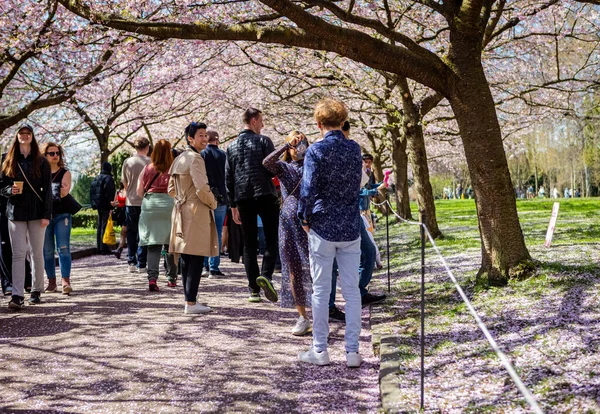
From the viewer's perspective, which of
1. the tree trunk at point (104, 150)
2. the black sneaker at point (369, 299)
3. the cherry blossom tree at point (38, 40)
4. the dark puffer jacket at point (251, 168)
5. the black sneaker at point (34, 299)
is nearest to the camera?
the black sneaker at point (369, 299)

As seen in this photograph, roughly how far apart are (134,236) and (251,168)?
177 inches

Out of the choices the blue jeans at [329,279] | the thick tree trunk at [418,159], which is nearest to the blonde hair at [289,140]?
the blue jeans at [329,279]

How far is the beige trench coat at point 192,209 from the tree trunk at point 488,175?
9.43ft

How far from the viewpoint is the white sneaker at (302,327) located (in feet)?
21.4

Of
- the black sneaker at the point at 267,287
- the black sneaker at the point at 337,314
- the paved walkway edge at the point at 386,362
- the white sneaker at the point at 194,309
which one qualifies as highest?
the black sneaker at the point at 267,287

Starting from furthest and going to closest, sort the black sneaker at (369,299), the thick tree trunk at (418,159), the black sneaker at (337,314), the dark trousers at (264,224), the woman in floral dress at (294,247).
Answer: the thick tree trunk at (418,159) < the dark trousers at (264,224) < the black sneaker at (369,299) < the black sneaker at (337,314) < the woman in floral dress at (294,247)

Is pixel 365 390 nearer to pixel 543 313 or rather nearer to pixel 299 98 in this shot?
pixel 543 313

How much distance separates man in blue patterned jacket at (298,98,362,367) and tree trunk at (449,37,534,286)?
2.52m

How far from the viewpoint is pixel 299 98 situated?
883 inches

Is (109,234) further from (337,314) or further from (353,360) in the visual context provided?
(353,360)

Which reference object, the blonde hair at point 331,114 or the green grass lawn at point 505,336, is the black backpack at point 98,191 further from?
the blonde hair at point 331,114

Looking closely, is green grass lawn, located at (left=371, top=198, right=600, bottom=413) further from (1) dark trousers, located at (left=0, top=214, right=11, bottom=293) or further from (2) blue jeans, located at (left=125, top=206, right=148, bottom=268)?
(1) dark trousers, located at (left=0, top=214, right=11, bottom=293)

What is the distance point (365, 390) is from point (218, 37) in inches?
154

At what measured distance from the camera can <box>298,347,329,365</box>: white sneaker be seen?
543cm
